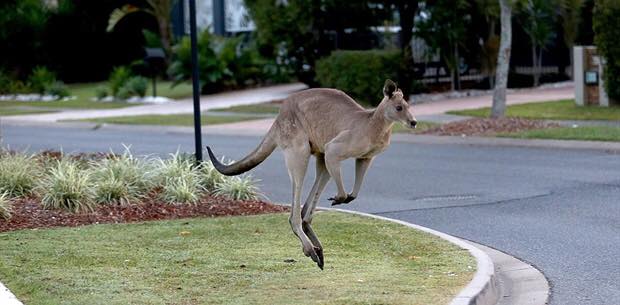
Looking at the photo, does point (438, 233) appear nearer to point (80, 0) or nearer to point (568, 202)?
point (568, 202)

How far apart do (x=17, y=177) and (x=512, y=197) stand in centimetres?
590

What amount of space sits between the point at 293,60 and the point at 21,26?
42.3ft

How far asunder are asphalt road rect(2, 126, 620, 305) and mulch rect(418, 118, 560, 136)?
46.2 inches

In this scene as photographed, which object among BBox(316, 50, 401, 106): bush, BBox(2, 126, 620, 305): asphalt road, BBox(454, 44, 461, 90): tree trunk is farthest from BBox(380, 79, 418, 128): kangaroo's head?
BBox(454, 44, 461, 90): tree trunk

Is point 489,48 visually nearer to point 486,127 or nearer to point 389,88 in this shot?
point 486,127

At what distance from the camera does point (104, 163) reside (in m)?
14.1

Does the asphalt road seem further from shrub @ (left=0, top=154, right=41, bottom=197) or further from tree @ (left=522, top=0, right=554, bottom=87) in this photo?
tree @ (left=522, top=0, right=554, bottom=87)

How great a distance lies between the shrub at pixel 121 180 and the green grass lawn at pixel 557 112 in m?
12.1

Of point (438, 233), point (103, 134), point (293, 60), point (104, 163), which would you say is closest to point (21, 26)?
point (293, 60)

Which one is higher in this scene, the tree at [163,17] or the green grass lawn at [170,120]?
the tree at [163,17]

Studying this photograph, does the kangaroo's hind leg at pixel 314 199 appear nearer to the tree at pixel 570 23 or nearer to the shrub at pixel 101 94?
the tree at pixel 570 23

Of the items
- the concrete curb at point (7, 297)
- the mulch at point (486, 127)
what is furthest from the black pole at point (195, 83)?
the mulch at point (486, 127)

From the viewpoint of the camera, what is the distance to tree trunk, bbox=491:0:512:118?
2273 centimetres

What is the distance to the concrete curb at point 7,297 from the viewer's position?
838 cm
